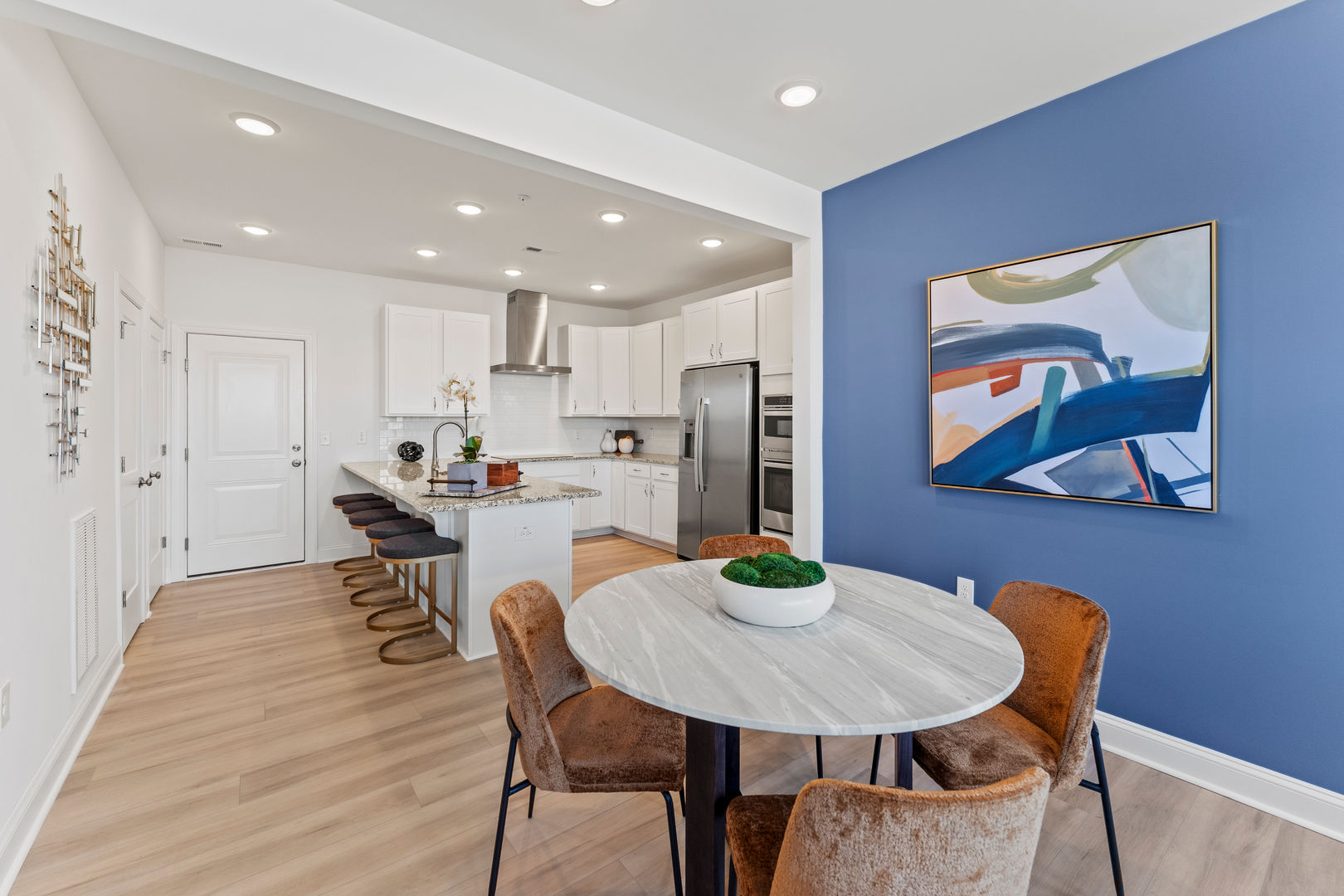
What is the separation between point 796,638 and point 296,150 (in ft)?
10.3

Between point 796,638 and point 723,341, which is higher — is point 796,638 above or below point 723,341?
below

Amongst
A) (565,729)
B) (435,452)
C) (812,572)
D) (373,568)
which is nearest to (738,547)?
(812,572)

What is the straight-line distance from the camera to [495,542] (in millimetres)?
3158

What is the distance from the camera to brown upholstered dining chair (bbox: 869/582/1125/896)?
1.42 metres

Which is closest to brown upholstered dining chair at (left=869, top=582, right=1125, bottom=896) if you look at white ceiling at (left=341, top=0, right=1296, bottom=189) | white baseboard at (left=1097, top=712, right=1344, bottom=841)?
white baseboard at (left=1097, top=712, right=1344, bottom=841)

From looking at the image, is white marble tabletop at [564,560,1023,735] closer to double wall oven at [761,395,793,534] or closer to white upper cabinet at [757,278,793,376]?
double wall oven at [761,395,793,534]

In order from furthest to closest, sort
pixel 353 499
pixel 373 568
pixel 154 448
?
pixel 373 568, pixel 353 499, pixel 154 448

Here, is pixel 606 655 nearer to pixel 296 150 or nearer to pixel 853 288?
pixel 853 288

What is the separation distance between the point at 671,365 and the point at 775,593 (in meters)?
4.36

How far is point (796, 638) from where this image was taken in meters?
1.35

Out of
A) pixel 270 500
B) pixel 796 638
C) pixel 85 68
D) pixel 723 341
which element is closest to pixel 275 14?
pixel 85 68

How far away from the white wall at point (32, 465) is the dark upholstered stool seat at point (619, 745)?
1.58 m

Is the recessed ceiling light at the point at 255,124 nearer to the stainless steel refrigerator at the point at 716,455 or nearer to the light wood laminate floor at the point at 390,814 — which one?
the light wood laminate floor at the point at 390,814

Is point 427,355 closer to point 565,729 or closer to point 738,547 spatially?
point 738,547
